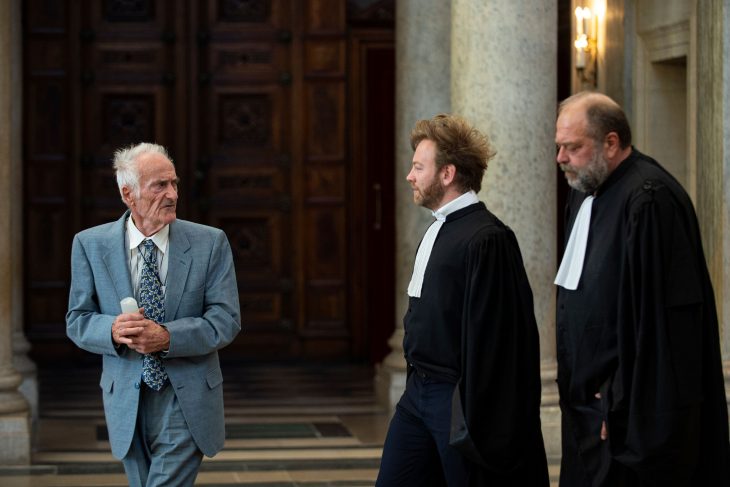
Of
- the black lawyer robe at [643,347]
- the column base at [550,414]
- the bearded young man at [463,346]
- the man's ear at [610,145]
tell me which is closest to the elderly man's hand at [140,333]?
the bearded young man at [463,346]

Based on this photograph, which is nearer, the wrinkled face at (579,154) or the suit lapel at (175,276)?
the wrinkled face at (579,154)

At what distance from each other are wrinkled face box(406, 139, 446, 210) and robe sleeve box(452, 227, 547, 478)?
9.8 inches

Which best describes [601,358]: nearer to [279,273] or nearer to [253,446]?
[253,446]

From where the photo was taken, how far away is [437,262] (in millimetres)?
4820

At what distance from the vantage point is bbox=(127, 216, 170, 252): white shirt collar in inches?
193

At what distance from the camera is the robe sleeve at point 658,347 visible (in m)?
4.32

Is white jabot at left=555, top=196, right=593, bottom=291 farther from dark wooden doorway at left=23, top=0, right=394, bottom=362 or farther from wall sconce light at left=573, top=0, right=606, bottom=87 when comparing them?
dark wooden doorway at left=23, top=0, right=394, bottom=362

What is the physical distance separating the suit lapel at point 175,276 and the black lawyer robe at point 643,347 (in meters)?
1.23

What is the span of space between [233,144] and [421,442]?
27.6 feet

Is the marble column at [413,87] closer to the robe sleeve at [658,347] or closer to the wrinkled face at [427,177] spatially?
the wrinkled face at [427,177]

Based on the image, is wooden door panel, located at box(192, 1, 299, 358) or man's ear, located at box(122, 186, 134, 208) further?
wooden door panel, located at box(192, 1, 299, 358)

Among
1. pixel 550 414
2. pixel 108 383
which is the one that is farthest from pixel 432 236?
pixel 550 414

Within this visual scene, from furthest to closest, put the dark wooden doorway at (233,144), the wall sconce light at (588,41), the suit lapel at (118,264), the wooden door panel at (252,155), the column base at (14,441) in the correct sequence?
the wooden door panel at (252,155)
the dark wooden doorway at (233,144)
the wall sconce light at (588,41)
the column base at (14,441)
the suit lapel at (118,264)

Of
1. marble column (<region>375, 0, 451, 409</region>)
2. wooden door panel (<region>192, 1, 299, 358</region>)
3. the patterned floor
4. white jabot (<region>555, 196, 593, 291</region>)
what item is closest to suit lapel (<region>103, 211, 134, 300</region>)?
white jabot (<region>555, 196, 593, 291</region>)
